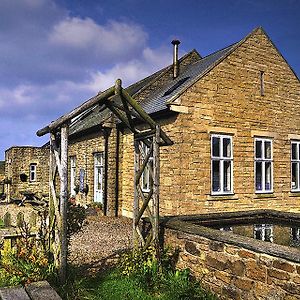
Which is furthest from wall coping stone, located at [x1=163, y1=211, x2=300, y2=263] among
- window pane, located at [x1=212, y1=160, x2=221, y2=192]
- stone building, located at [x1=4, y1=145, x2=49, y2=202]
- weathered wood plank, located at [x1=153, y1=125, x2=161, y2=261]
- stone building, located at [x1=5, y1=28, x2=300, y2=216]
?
stone building, located at [x1=4, y1=145, x2=49, y2=202]

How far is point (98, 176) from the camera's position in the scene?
58.2ft

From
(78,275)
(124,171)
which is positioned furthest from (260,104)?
(78,275)

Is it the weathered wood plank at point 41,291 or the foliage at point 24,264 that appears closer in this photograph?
the weathered wood plank at point 41,291

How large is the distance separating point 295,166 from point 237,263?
441 inches

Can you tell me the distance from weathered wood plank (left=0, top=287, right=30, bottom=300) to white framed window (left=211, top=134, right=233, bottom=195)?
8.86 metres

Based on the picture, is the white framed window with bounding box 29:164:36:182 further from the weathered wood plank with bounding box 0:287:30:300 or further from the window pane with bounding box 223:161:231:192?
the weathered wood plank with bounding box 0:287:30:300

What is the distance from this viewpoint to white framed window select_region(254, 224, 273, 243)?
7.49m

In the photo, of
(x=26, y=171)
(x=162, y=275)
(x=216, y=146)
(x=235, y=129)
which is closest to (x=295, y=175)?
(x=235, y=129)

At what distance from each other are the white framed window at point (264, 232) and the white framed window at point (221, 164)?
3983mm

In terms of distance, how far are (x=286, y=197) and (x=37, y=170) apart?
59.2ft

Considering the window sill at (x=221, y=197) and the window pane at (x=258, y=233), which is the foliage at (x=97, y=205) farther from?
the window pane at (x=258, y=233)

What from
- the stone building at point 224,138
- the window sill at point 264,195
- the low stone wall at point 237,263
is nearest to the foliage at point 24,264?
the low stone wall at point 237,263

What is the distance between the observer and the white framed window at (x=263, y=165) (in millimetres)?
14102

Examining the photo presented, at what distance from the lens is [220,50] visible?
55.3 feet
